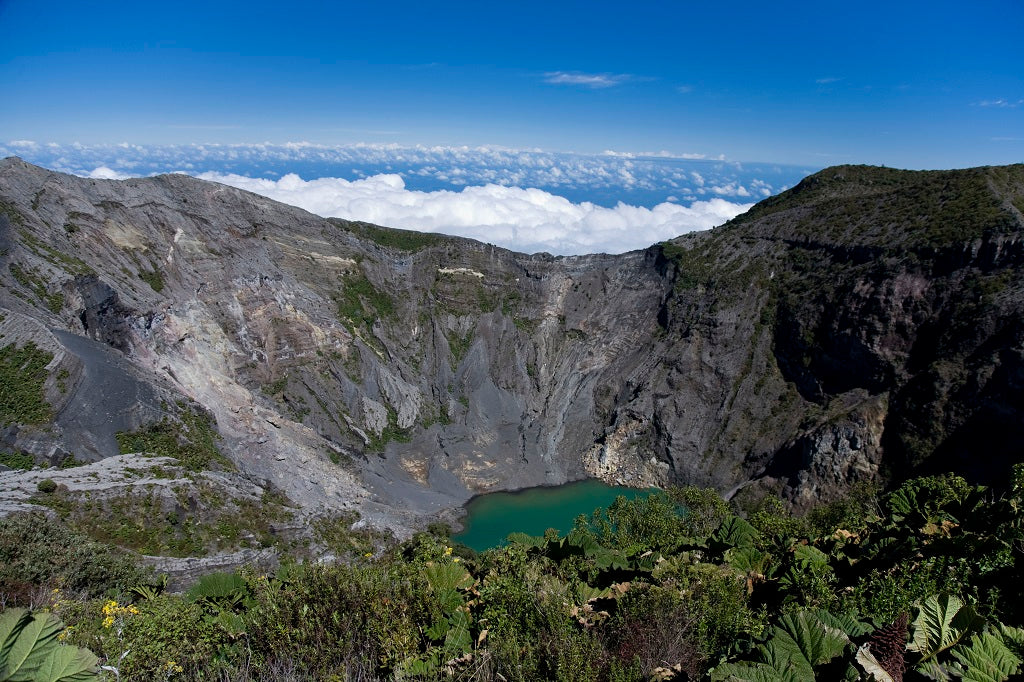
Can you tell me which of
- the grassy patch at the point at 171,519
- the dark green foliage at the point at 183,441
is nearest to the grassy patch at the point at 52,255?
the dark green foliage at the point at 183,441

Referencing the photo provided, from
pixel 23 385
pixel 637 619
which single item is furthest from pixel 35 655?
pixel 23 385

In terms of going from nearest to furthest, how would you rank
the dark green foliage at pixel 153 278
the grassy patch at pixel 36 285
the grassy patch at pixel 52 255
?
the grassy patch at pixel 36 285
the grassy patch at pixel 52 255
the dark green foliage at pixel 153 278

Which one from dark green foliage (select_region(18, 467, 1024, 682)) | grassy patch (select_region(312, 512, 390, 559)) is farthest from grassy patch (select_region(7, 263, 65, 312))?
dark green foliage (select_region(18, 467, 1024, 682))

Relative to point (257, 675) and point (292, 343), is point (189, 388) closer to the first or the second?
point (292, 343)

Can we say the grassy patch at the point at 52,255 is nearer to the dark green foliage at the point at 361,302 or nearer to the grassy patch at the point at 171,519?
the grassy patch at the point at 171,519

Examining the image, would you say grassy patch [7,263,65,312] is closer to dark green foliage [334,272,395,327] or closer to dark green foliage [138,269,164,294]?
dark green foliage [138,269,164,294]

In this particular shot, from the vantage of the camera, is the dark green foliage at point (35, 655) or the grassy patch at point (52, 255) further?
the grassy patch at point (52, 255)

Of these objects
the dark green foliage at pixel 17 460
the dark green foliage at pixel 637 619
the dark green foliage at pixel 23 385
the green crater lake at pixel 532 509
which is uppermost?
the dark green foliage at pixel 637 619
